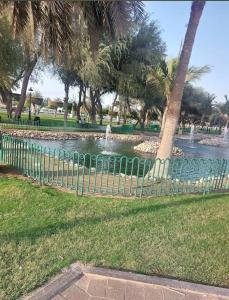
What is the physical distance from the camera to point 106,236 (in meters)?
4.77

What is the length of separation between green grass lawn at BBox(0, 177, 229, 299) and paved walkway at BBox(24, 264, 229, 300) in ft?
0.56

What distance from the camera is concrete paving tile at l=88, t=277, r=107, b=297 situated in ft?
11.2

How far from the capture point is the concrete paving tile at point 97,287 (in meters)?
3.42

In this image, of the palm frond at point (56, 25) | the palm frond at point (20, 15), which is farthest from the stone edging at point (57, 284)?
the palm frond at point (20, 15)

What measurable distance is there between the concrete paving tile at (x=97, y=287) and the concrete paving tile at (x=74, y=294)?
9 centimetres

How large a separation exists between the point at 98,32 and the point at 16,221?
5.29 m

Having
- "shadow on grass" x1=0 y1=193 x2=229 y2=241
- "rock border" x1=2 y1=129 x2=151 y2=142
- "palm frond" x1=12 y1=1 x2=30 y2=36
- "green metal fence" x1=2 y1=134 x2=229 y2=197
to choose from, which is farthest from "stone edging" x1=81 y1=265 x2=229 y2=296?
"rock border" x1=2 y1=129 x2=151 y2=142

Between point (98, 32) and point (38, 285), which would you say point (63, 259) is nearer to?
point (38, 285)

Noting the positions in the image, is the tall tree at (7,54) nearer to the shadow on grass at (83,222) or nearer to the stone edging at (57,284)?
the shadow on grass at (83,222)

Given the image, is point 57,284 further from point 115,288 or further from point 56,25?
point 56,25

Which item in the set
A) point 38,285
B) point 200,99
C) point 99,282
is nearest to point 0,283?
point 38,285

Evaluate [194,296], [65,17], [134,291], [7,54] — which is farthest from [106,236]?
[7,54]

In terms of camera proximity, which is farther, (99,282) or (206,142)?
(206,142)

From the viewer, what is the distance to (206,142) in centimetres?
3506
